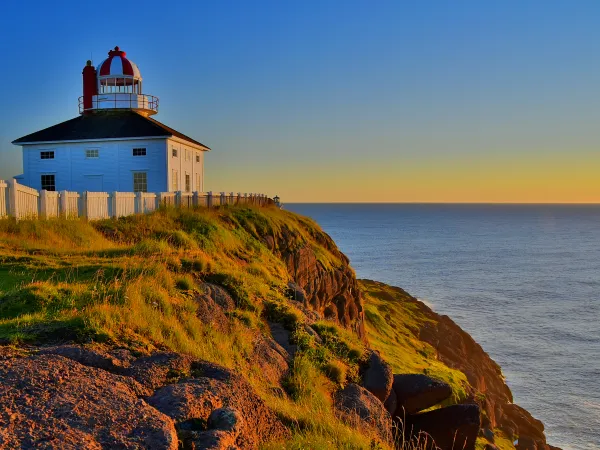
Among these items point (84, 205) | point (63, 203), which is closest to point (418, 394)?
point (63, 203)

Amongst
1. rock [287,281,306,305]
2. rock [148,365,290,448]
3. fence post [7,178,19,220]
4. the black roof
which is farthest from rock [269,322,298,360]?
the black roof

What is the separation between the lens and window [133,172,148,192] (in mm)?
32531

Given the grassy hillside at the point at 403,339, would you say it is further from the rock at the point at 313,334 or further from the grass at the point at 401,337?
the rock at the point at 313,334

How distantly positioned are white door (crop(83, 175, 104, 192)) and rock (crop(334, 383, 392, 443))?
28.2 meters

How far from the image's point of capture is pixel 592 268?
83000 mm

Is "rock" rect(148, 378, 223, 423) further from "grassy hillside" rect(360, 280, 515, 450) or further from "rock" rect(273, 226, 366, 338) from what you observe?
"grassy hillside" rect(360, 280, 515, 450)

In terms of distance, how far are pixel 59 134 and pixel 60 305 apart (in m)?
29.3

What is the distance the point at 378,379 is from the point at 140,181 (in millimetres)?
26673

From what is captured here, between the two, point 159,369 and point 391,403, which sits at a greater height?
point 159,369

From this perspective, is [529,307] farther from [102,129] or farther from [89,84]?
[89,84]

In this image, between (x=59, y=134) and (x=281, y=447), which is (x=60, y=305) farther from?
(x=59, y=134)

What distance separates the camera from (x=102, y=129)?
3312cm

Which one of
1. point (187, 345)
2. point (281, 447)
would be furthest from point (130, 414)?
point (187, 345)

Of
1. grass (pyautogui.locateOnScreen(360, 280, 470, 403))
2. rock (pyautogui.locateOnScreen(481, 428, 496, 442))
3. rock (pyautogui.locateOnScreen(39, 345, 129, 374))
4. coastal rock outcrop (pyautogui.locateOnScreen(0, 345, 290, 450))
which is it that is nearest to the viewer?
coastal rock outcrop (pyautogui.locateOnScreen(0, 345, 290, 450))
